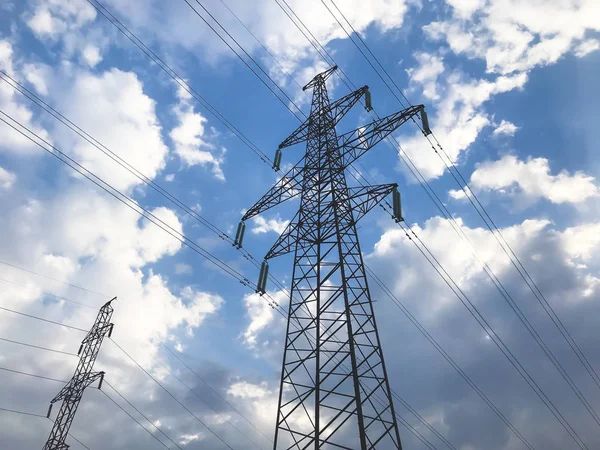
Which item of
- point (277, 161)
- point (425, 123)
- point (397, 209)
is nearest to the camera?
point (397, 209)

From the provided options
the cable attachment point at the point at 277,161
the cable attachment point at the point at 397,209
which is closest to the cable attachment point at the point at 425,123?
the cable attachment point at the point at 397,209

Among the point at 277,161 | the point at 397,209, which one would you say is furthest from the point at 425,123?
the point at 277,161

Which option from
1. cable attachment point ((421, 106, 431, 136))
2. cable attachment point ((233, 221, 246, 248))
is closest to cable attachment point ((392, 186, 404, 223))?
cable attachment point ((421, 106, 431, 136))

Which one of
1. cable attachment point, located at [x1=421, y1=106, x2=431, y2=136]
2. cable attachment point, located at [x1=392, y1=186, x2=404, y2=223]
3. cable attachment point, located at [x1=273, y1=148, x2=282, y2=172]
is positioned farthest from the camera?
cable attachment point, located at [x1=273, y1=148, x2=282, y2=172]

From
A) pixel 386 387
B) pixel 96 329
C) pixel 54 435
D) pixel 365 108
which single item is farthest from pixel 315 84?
pixel 54 435

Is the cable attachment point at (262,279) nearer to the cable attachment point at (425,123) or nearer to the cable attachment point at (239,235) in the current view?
the cable attachment point at (239,235)

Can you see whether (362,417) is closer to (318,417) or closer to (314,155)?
(318,417)

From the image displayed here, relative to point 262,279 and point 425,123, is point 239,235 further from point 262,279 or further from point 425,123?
point 425,123

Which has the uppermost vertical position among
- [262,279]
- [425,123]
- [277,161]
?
[277,161]

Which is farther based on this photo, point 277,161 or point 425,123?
point 277,161

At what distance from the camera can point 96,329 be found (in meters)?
28.6

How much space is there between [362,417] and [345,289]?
3.84 meters

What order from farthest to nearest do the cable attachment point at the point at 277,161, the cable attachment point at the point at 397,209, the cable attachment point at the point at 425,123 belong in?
the cable attachment point at the point at 277,161, the cable attachment point at the point at 425,123, the cable attachment point at the point at 397,209

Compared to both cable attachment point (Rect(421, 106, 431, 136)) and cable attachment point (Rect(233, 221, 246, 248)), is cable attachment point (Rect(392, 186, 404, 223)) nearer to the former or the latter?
cable attachment point (Rect(421, 106, 431, 136))
